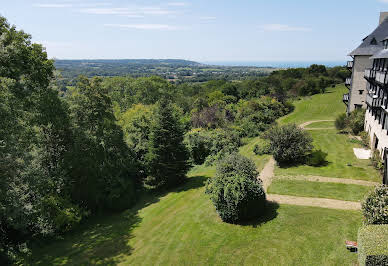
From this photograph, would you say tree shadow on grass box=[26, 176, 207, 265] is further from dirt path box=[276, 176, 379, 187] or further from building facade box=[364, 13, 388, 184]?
building facade box=[364, 13, 388, 184]

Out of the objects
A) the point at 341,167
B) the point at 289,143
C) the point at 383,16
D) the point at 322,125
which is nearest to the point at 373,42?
the point at 383,16

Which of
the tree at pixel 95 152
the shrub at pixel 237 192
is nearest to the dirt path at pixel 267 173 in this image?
the shrub at pixel 237 192

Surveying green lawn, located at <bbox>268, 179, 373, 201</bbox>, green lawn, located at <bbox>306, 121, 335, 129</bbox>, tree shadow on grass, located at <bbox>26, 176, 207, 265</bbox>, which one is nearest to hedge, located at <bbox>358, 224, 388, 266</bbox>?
green lawn, located at <bbox>268, 179, 373, 201</bbox>

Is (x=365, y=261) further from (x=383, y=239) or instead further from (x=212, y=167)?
(x=212, y=167)

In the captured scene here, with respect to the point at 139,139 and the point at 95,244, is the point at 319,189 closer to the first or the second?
the point at 95,244

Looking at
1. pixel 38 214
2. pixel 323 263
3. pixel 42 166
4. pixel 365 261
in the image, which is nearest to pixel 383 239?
pixel 365 261

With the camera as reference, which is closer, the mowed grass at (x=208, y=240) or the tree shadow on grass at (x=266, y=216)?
the mowed grass at (x=208, y=240)

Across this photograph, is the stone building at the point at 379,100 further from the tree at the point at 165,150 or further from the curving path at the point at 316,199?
the tree at the point at 165,150
